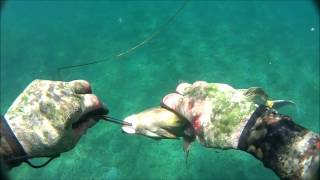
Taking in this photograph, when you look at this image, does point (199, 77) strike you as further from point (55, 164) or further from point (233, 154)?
point (55, 164)

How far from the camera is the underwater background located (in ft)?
41.4

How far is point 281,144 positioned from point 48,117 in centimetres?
268

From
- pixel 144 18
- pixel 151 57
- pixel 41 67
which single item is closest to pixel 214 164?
pixel 151 57

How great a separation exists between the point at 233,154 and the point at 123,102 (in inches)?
194

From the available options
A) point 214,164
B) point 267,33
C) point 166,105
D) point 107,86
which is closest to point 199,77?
point 107,86

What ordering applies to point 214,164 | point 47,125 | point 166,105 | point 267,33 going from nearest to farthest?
point 47,125
point 166,105
point 214,164
point 267,33

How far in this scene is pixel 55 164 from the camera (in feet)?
42.4

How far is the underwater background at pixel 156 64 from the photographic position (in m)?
12.6

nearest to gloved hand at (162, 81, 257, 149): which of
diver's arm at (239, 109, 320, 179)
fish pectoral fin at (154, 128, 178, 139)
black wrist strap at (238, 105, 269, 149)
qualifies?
black wrist strap at (238, 105, 269, 149)

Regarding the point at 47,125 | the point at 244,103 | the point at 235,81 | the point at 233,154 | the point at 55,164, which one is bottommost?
the point at 55,164

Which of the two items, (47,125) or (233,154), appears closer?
(47,125)

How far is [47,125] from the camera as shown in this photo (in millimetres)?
4473

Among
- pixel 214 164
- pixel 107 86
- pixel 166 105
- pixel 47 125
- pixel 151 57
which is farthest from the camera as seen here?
pixel 151 57

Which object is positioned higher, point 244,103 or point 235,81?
point 244,103
